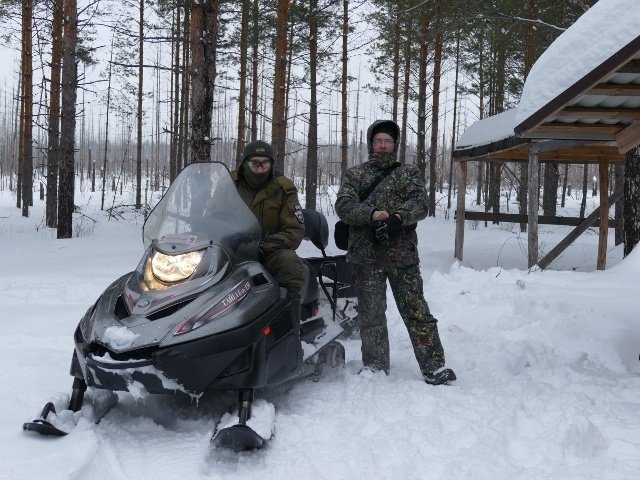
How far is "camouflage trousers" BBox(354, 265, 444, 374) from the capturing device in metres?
4.39

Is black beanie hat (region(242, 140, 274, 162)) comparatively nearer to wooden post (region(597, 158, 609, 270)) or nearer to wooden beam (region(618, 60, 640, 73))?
wooden beam (region(618, 60, 640, 73))

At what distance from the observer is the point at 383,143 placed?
14.6 feet

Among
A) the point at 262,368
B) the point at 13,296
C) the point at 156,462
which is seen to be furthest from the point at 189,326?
the point at 13,296

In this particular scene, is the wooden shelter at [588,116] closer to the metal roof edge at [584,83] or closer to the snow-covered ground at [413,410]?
the metal roof edge at [584,83]

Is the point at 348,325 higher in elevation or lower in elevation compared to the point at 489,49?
lower

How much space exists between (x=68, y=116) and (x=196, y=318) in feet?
42.6

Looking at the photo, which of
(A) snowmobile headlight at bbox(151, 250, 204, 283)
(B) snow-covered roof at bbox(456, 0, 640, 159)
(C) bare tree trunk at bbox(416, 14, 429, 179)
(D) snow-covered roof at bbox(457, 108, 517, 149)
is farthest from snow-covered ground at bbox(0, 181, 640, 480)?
(C) bare tree trunk at bbox(416, 14, 429, 179)

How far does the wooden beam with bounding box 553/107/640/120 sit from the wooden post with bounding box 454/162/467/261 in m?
6.86

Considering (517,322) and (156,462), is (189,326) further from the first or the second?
(517,322)

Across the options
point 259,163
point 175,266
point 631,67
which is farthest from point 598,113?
point 175,266

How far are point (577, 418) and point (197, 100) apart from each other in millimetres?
8005

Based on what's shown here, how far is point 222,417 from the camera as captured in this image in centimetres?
315

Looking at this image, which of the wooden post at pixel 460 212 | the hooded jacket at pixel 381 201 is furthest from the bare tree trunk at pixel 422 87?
the hooded jacket at pixel 381 201

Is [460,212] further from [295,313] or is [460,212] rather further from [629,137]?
[295,313]
